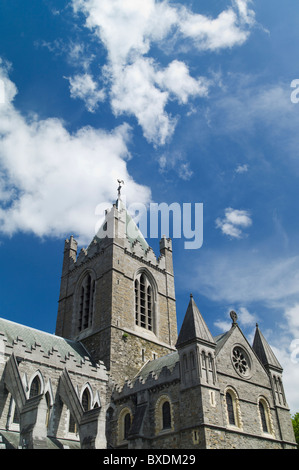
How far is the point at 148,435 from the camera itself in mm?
23641

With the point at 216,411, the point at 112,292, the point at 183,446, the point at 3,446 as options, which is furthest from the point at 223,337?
the point at 3,446

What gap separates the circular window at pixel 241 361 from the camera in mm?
25969

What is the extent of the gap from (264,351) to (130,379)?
9.40 m

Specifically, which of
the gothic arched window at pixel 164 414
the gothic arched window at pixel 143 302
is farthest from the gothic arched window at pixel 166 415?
the gothic arched window at pixel 143 302

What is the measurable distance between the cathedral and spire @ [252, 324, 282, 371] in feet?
0.27

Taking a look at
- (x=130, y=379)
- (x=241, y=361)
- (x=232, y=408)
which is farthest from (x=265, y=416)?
(x=130, y=379)

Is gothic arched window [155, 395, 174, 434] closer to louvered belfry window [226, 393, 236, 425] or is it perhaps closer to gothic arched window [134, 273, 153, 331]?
louvered belfry window [226, 393, 236, 425]

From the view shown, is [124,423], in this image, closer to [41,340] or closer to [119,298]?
[41,340]

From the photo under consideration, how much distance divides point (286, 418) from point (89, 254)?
65.8 ft

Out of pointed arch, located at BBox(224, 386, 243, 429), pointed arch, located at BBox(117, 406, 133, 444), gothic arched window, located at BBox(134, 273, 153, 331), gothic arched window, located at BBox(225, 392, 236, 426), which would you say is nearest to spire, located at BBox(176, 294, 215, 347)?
pointed arch, located at BBox(224, 386, 243, 429)

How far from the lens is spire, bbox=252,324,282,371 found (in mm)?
28438

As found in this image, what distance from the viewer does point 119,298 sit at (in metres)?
32.7

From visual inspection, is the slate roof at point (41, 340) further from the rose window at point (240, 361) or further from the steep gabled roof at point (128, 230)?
the steep gabled roof at point (128, 230)

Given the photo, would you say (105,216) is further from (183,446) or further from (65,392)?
(183,446)
